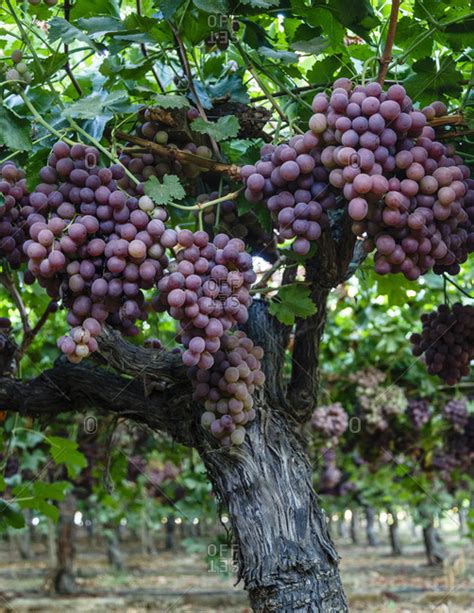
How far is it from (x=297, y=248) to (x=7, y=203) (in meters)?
0.80

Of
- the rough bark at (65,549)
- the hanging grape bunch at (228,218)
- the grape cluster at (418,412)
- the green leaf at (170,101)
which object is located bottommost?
the rough bark at (65,549)

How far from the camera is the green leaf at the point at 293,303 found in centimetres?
221

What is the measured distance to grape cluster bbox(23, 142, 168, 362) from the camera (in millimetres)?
1713

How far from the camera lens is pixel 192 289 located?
1736mm

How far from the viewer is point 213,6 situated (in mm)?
1897

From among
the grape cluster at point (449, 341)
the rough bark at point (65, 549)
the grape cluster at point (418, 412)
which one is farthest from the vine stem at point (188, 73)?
the rough bark at point (65, 549)

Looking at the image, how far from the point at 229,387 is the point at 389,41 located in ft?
3.40

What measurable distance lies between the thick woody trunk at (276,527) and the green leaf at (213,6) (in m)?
1.24

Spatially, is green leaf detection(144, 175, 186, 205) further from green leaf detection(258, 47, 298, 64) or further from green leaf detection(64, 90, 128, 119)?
green leaf detection(258, 47, 298, 64)

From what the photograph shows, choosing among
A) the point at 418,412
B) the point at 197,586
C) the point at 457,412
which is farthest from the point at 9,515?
the point at 197,586

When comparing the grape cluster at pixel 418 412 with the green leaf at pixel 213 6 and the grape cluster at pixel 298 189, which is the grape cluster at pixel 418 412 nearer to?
the grape cluster at pixel 298 189

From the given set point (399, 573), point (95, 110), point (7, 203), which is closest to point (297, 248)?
point (95, 110)

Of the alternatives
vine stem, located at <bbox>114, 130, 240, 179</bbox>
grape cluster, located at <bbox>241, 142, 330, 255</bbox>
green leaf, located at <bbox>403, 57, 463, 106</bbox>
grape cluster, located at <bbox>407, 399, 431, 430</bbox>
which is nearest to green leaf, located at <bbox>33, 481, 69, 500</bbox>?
vine stem, located at <bbox>114, 130, 240, 179</bbox>

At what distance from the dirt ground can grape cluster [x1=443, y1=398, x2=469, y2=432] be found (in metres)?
2.68
